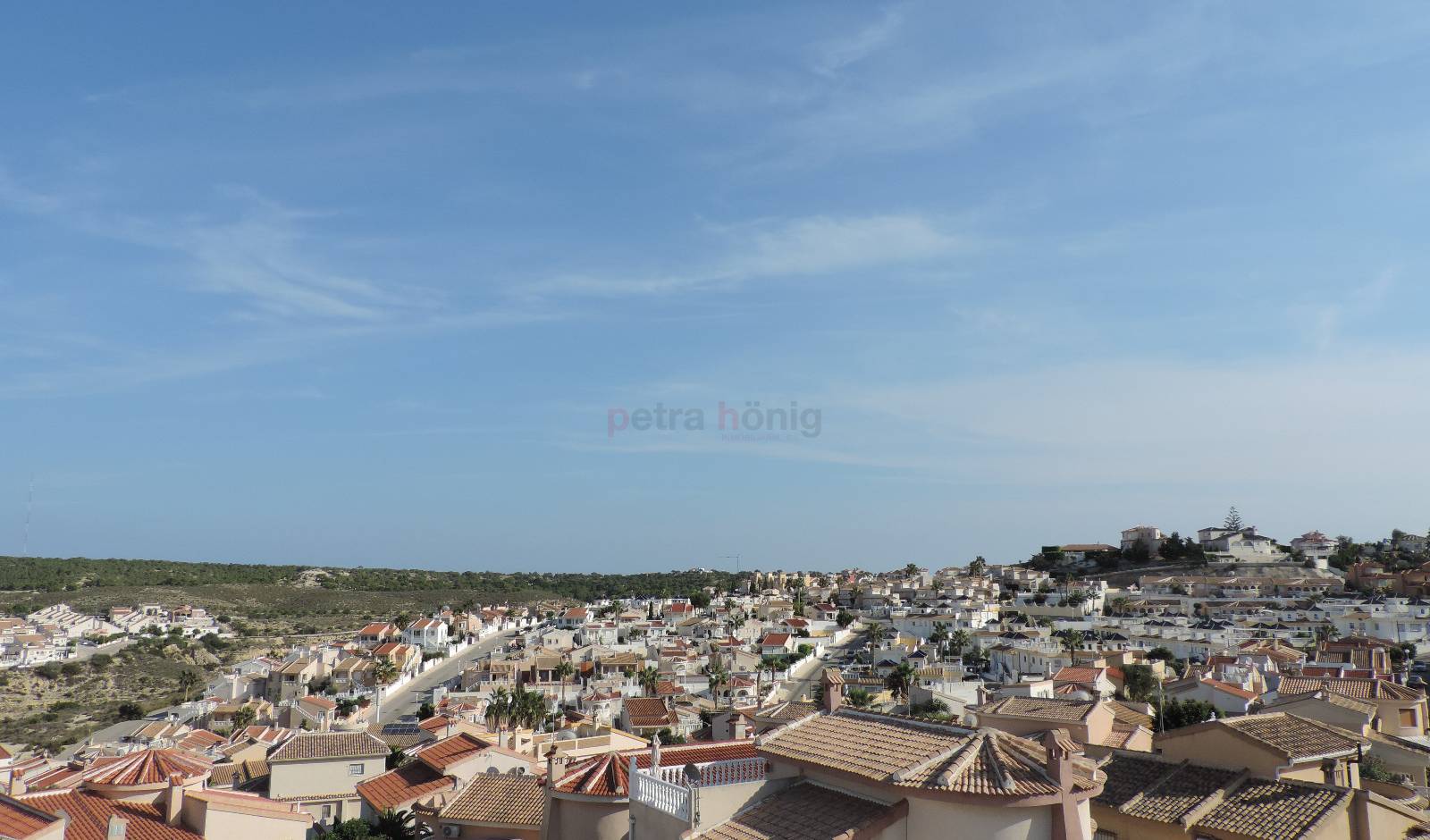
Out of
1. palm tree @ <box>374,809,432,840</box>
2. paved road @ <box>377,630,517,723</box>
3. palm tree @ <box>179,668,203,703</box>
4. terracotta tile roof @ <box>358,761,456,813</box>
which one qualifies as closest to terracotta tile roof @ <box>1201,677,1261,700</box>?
terracotta tile roof @ <box>358,761,456,813</box>

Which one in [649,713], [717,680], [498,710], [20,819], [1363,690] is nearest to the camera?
[20,819]

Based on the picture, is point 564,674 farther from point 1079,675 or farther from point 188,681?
point 1079,675

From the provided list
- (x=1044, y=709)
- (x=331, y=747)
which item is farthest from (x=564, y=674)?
(x=1044, y=709)

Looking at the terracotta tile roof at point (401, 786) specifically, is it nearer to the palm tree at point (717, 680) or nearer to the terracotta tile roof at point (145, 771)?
the terracotta tile roof at point (145, 771)

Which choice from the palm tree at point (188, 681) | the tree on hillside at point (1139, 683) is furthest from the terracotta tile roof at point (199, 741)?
the tree on hillside at point (1139, 683)

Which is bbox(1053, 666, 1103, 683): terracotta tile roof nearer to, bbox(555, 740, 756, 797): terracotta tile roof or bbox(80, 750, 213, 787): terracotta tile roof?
bbox(555, 740, 756, 797): terracotta tile roof

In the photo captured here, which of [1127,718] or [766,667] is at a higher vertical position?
[1127,718]

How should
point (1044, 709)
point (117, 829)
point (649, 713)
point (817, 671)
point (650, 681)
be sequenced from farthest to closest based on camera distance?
point (817, 671)
point (650, 681)
point (649, 713)
point (1044, 709)
point (117, 829)
